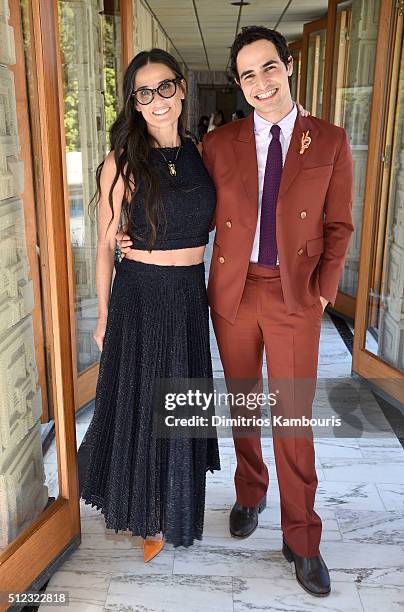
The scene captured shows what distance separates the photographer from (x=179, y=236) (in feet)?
6.27

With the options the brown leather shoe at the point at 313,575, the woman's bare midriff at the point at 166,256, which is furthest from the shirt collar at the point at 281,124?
the brown leather shoe at the point at 313,575

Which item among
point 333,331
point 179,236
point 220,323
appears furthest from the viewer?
point 333,331

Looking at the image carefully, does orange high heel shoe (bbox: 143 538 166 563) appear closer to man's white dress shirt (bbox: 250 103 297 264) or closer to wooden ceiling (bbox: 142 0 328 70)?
man's white dress shirt (bbox: 250 103 297 264)

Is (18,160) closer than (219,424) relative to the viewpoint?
Yes

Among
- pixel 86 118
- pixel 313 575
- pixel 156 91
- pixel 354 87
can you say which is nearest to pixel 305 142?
pixel 156 91

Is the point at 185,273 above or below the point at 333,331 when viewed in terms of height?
above

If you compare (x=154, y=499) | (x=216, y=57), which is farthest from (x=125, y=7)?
(x=216, y=57)

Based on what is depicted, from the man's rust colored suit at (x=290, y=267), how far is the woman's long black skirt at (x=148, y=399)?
128mm

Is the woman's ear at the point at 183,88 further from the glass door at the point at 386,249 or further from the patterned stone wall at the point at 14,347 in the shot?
the glass door at the point at 386,249

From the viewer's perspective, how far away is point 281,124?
1.90m

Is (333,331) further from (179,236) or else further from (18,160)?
(18,160)

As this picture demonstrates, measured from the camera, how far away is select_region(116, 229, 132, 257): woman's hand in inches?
75.7

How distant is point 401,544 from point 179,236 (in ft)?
4.48

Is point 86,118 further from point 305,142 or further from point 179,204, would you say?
point 305,142
